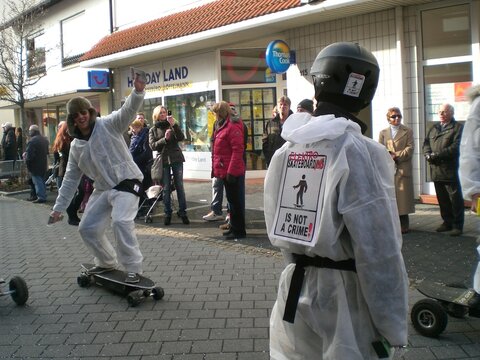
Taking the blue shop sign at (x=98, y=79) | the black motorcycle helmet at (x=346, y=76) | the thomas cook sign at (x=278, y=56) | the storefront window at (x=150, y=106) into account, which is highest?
the blue shop sign at (x=98, y=79)

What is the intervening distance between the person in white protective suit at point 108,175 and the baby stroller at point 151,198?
353 cm

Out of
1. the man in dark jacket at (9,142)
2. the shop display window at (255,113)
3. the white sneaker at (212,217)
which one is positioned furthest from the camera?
the man in dark jacket at (9,142)

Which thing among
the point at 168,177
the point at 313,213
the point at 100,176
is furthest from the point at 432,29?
the point at 313,213

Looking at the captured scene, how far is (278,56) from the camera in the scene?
1197 centimetres

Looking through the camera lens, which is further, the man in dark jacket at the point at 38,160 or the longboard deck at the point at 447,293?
the man in dark jacket at the point at 38,160

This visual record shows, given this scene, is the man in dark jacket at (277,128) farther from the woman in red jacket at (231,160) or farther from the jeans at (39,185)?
the jeans at (39,185)

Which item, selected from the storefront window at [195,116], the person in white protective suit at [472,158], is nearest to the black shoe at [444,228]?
the person in white protective suit at [472,158]

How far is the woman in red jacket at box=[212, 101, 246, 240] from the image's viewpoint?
7695mm

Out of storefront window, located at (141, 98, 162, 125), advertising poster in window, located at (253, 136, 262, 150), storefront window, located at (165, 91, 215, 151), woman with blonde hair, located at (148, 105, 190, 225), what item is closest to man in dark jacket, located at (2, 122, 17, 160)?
storefront window, located at (141, 98, 162, 125)

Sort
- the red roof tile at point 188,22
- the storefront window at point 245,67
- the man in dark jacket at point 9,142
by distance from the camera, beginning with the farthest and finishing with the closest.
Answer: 1. the man in dark jacket at point 9,142
2. the storefront window at point 245,67
3. the red roof tile at point 188,22

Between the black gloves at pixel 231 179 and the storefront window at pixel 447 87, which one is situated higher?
the storefront window at pixel 447 87

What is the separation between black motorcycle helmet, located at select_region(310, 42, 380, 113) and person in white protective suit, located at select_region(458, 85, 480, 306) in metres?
1.93

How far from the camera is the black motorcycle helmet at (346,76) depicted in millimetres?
2072

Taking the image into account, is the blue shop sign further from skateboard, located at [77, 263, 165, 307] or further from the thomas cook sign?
skateboard, located at [77, 263, 165, 307]
